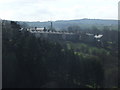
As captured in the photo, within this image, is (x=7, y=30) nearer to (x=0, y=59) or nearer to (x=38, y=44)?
(x=38, y=44)

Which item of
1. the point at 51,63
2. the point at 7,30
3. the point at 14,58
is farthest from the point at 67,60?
the point at 7,30

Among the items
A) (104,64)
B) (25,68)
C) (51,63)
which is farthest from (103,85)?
(25,68)

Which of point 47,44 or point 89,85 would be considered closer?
point 89,85

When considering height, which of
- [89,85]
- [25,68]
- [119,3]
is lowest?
[89,85]

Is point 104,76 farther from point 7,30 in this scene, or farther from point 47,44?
point 7,30

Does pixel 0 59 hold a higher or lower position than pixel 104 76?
higher

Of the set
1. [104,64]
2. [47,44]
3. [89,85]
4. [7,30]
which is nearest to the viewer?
[89,85]

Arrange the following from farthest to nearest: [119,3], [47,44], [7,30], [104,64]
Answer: [119,3] → [7,30] → [47,44] → [104,64]
